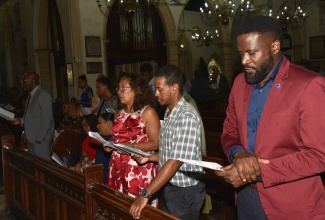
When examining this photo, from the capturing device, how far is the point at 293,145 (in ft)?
5.54

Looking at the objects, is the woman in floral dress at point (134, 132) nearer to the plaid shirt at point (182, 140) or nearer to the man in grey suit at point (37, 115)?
the plaid shirt at point (182, 140)

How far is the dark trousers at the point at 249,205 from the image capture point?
1.81 m

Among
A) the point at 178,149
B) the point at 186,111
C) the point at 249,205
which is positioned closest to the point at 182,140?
the point at 178,149

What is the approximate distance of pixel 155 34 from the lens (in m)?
14.2

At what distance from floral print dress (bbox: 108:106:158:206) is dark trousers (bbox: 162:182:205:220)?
20.1 inches

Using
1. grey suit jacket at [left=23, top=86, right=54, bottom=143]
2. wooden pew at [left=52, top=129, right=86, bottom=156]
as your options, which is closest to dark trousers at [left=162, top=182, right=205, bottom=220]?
wooden pew at [left=52, top=129, right=86, bottom=156]

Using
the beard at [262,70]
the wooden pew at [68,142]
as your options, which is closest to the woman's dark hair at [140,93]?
the beard at [262,70]

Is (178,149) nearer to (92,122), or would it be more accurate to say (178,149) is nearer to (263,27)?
(263,27)

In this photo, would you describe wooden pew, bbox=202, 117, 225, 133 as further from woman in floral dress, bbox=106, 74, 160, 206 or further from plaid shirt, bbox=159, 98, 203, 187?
plaid shirt, bbox=159, 98, 203, 187

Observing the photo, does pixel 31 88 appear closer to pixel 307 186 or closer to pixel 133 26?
pixel 307 186

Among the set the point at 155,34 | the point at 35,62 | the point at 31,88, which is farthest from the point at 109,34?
the point at 31,88

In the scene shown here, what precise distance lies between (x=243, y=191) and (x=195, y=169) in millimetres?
557

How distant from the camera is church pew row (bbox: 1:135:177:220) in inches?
95.0

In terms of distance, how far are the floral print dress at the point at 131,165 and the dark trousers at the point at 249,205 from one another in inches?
43.1
